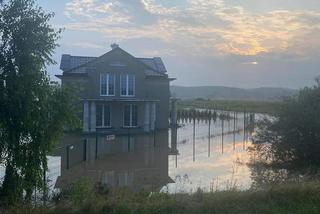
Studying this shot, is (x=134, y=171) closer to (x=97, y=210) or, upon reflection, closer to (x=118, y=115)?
(x=97, y=210)

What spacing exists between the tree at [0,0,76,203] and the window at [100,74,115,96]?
24804 mm

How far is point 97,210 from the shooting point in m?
8.68

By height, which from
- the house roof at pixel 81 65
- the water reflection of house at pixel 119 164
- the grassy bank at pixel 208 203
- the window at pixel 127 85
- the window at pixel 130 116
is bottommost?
the water reflection of house at pixel 119 164

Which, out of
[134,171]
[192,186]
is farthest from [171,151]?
[192,186]

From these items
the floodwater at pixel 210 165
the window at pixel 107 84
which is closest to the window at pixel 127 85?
the window at pixel 107 84

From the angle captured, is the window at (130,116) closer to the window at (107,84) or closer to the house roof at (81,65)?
the window at (107,84)

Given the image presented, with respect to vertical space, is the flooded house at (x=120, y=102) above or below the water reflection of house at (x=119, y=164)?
above

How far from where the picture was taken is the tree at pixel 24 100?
35.3ft

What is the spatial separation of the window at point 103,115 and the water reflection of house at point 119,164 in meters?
6.26

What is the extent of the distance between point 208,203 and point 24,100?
16.6 feet

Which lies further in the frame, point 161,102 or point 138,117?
point 161,102

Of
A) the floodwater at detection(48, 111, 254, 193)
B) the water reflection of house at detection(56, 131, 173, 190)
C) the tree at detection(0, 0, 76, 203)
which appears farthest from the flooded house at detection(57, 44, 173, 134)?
the tree at detection(0, 0, 76, 203)

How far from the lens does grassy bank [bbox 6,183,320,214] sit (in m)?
8.72

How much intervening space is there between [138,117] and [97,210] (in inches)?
1125
